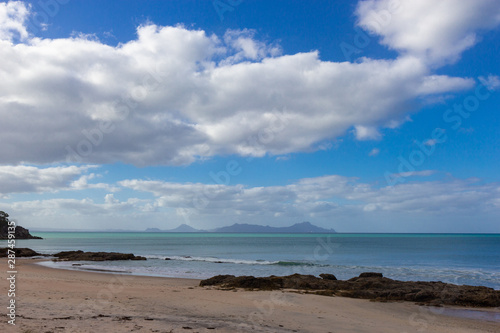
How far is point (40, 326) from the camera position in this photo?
943cm

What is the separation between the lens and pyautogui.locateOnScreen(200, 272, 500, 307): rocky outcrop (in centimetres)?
1938

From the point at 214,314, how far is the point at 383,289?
43.2 feet

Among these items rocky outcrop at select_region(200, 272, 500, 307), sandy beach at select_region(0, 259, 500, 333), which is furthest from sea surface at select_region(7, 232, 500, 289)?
sandy beach at select_region(0, 259, 500, 333)

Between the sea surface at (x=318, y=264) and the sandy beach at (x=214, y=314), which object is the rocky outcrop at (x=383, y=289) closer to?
the sandy beach at (x=214, y=314)

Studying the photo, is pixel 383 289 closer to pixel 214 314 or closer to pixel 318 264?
pixel 214 314

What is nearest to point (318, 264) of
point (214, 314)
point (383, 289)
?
point (383, 289)

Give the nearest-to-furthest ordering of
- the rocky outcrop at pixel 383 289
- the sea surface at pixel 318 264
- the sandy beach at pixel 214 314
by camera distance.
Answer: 1. the sandy beach at pixel 214 314
2. the rocky outcrop at pixel 383 289
3. the sea surface at pixel 318 264

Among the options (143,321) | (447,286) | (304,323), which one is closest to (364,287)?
(447,286)

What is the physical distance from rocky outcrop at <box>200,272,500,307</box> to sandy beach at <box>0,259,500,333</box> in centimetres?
133

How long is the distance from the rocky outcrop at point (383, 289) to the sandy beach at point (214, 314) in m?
1.33

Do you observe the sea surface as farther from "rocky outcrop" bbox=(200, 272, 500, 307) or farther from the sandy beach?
the sandy beach

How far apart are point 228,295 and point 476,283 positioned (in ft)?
76.6

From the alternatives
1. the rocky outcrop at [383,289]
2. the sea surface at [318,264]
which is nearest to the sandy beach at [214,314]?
the rocky outcrop at [383,289]

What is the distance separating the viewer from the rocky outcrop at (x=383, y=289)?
19.4m
